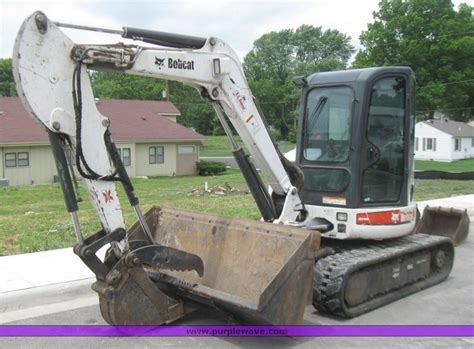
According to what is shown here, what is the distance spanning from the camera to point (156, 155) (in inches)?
1226

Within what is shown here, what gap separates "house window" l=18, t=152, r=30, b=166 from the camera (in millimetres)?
26000

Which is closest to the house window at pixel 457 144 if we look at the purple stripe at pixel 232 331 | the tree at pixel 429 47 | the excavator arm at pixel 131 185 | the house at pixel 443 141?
the house at pixel 443 141

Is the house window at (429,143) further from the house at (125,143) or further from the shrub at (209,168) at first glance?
the house at (125,143)

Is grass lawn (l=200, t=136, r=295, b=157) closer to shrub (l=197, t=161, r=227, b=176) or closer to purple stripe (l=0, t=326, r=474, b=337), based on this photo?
shrub (l=197, t=161, r=227, b=176)

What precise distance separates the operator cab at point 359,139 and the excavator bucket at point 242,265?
1109 millimetres

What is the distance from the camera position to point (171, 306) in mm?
5004

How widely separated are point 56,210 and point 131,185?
10.5m

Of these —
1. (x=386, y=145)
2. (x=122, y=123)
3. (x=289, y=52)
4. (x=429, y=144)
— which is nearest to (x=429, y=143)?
(x=429, y=144)

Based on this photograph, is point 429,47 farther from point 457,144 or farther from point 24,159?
point 24,159

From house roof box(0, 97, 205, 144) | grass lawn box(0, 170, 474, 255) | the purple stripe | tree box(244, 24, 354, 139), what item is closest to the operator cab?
the purple stripe

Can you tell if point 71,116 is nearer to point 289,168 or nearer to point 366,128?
point 289,168

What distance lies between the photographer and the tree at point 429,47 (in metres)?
43.1

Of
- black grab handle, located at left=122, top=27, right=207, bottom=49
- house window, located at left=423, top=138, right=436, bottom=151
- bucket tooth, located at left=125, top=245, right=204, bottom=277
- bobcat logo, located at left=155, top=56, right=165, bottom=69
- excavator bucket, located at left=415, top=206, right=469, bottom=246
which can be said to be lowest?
excavator bucket, located at left=415, top=206, right=469, bottom=246

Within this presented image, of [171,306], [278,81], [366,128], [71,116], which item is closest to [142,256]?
[171,306]
